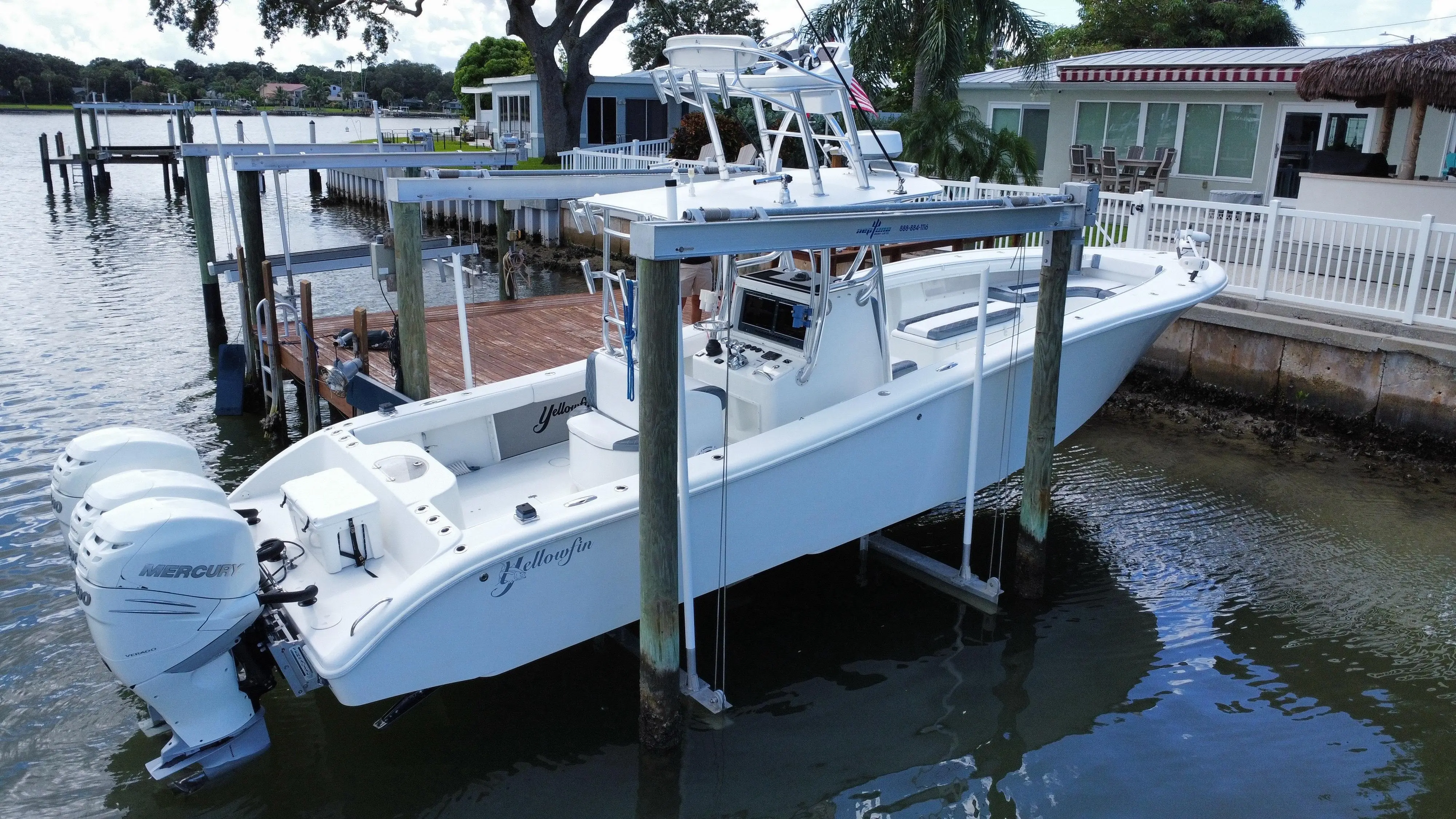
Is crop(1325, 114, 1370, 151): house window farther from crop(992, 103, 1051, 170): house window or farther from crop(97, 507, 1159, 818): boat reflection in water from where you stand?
crop(97, 507, 1159, 818): boat reflection in water

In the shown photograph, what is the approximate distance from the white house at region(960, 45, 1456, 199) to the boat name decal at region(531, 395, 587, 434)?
12.5 m

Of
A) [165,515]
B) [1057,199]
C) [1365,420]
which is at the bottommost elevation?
[1365,420]

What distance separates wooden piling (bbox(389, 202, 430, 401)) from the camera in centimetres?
666

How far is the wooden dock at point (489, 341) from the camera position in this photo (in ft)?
29.2

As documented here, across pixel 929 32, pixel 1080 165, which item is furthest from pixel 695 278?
pixel 1080 165

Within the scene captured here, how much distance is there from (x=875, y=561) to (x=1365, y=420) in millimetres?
5357

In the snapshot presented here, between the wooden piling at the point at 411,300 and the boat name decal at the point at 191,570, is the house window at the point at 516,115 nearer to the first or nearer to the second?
the wooden piling at the point at 411,300

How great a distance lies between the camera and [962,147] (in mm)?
14328

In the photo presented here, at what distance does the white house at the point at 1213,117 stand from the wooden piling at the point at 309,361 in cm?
1245

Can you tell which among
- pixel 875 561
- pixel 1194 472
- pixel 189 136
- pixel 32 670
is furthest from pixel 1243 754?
pixel 189 136

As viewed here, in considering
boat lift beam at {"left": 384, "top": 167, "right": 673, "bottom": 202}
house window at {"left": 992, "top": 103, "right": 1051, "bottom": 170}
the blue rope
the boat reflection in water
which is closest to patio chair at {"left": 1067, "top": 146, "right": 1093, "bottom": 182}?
house window at {"left": 992, "top": 103, "right": 1051, "bottom": 170}

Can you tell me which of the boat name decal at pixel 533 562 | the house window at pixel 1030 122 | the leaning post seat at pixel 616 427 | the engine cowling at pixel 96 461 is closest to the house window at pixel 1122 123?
the house window at pixel 1030 122

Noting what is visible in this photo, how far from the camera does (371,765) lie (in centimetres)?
497

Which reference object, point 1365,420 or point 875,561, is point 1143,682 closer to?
point 875,561
